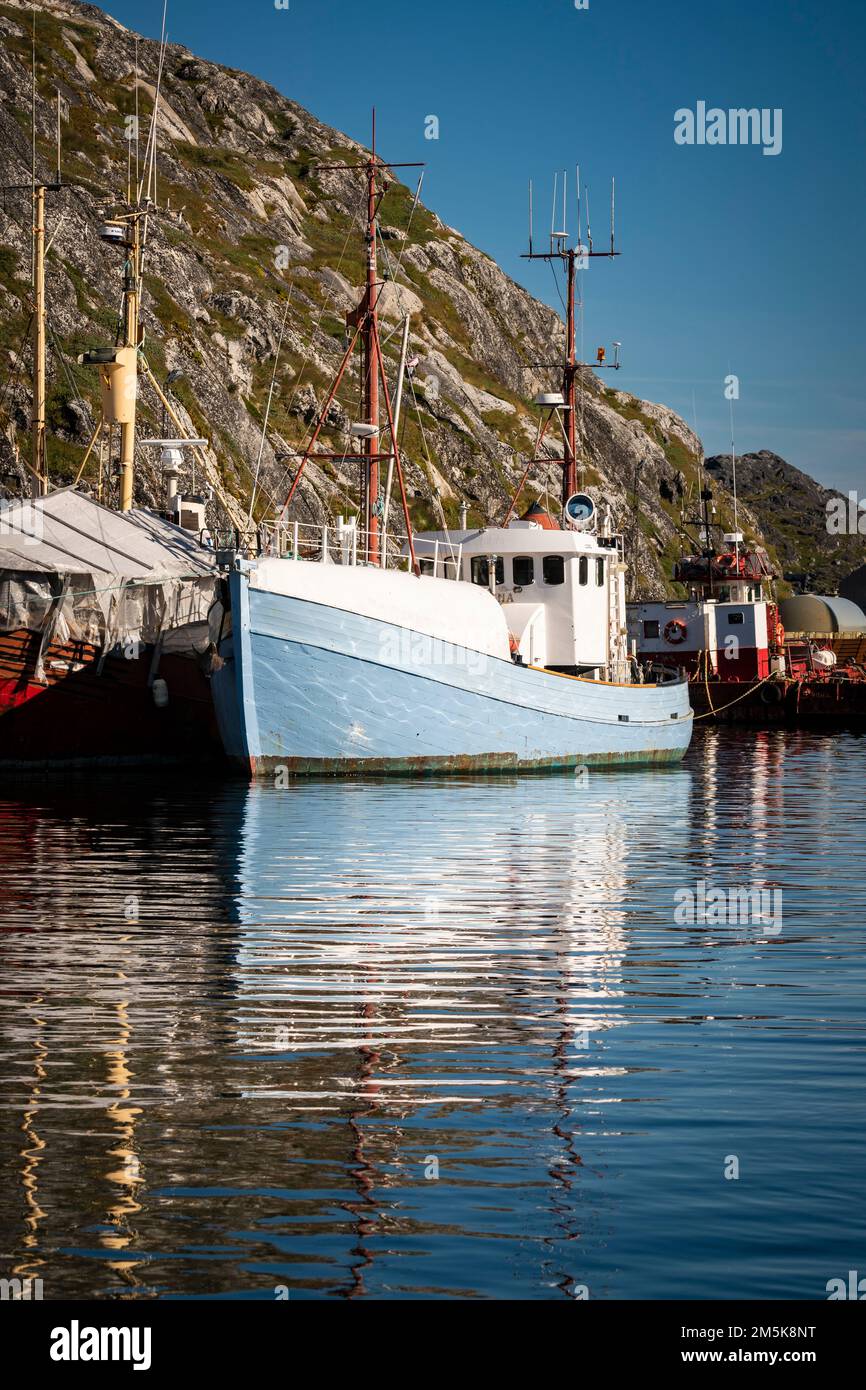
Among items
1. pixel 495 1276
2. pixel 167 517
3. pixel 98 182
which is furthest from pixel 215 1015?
pixel 98 182

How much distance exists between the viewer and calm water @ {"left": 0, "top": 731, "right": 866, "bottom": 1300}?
624 cm

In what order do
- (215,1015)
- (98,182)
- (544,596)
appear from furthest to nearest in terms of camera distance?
(98,182) → (544,596) → (215,1015)

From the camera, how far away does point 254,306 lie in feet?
388

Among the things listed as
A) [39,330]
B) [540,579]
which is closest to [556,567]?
[540,579]

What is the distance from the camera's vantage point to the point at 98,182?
116375 millimetres

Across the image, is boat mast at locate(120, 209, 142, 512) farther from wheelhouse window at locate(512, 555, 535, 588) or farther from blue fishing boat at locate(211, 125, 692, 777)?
wheelhouse window at locate(512, 555, 535, 588)

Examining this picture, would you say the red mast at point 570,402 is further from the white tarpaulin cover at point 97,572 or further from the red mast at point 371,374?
the white tarpaulin cover at point 97,572

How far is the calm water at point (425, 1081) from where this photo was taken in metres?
6.24

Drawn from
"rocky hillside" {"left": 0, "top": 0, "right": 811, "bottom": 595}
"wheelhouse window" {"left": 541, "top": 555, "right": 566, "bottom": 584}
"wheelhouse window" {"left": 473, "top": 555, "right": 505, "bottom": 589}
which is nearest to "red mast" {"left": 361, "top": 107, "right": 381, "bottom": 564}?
"wheelhouse window" {"left": 473, "top": 555, "right": 505, "bottom": 589}

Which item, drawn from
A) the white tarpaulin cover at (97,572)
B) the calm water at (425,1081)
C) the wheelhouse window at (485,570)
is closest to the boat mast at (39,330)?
the white tarpaulin cover at (97,572)

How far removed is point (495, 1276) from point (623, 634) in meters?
36.1

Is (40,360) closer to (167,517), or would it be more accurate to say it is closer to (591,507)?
(167,517)

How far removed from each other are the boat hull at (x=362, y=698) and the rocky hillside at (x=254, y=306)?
26.6 m

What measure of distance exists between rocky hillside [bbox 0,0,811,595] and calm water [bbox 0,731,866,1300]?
44.3 metres
